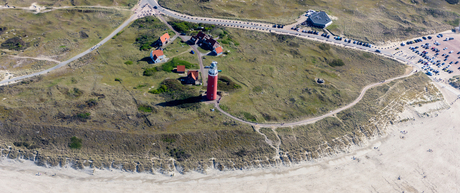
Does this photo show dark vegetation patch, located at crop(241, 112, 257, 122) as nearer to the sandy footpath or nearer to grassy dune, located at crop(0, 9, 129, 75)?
the sandy footpath

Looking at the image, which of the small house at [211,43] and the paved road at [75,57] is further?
the small house at [211,43]

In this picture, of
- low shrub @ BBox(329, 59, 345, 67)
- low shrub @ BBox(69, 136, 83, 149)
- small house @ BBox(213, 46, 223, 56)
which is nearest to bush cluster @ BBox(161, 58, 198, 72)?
small house @ BBox(213, 46, 223, 56)

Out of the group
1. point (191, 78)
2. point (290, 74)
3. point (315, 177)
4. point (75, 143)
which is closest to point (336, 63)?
point (290, 74)

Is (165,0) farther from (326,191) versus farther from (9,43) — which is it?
(326,191)

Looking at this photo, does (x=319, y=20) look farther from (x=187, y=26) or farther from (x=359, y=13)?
(x=187, y=26)

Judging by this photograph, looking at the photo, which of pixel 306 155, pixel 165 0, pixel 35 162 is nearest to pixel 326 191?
pixel 306 155

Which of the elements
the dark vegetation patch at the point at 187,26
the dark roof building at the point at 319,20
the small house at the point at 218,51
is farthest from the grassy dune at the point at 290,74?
the dark roof building at the point at 319,20

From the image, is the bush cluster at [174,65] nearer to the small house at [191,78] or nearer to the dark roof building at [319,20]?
the small house at [191,78]
